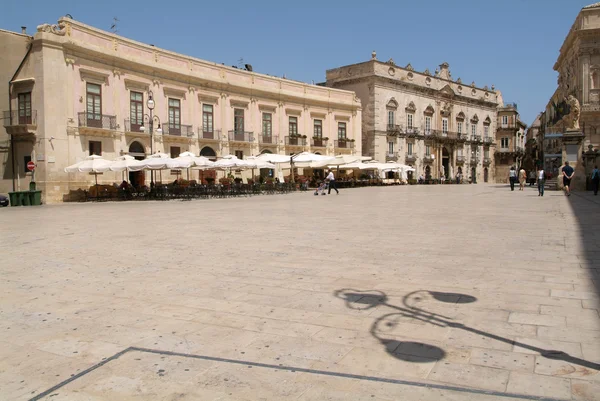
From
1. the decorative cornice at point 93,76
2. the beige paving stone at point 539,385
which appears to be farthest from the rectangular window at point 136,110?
the beige paving stone at point 539,385

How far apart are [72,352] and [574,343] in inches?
147

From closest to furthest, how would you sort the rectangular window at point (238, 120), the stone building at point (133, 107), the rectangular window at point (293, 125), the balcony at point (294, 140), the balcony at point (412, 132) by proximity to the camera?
the stone building at point (133, 107) < the rectangular window at point (238, 120) < the balcony at point (294, 140) < the rectangular window at point (293, 125) < the balcony at point (412, 132)

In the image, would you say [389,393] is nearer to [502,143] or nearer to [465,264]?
[465,264]

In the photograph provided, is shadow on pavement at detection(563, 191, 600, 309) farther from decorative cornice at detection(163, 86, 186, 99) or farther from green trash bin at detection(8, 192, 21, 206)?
decorative cornice at detection(163, 86, 186, 99)

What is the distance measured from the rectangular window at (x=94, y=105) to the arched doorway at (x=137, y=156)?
269 cm

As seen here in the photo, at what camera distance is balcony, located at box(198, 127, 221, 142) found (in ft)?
107

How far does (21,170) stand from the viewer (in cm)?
2491

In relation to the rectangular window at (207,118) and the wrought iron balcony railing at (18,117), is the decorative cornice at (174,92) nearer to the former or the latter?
the rectangular window at (207,118)

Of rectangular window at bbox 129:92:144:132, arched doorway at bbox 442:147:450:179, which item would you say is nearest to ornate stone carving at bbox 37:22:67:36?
rectangular window at bbox 129:92:144:132

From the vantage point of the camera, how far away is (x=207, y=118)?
33.3m

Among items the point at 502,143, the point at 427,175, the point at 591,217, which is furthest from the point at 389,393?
the point at 502,143

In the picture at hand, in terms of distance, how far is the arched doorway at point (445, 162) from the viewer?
5784 centimetres

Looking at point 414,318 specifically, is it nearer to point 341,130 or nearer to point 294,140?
point 294,140

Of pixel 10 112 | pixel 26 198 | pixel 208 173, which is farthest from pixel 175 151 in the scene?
pixel 26 198
